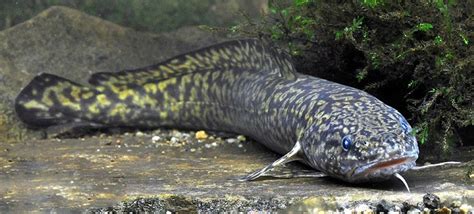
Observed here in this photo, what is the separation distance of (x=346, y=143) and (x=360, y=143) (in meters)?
0.12

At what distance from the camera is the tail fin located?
604 cm

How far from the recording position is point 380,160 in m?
3.68

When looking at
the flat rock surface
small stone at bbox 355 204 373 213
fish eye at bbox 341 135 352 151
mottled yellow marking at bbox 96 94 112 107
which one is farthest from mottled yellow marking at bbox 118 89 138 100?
small stone at bbox 355 204 373 213

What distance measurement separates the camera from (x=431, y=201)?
133 inches

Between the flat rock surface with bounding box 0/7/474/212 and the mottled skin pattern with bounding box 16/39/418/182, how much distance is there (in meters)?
0.16

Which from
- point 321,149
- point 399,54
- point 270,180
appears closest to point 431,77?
point 399,54

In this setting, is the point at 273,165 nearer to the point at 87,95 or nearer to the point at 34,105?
the point at 87,95

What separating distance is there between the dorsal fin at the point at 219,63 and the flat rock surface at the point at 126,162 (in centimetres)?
55

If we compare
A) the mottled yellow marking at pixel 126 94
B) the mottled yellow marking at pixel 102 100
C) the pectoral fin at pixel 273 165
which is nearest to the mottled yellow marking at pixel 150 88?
the mottled yellow marking at pixel 126 94

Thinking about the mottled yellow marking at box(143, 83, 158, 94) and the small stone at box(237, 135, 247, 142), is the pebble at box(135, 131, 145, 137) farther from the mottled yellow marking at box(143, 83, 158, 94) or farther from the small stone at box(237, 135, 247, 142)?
the small stone at box(237, 135, 247, 142)

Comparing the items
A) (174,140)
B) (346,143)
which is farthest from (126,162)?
(346,143)

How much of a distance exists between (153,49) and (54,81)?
4.14 ft

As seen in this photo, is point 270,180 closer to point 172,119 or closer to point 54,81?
point 172,119

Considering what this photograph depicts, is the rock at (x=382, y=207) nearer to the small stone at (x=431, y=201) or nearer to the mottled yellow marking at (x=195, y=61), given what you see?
the small stone at (x=431, y=201)
